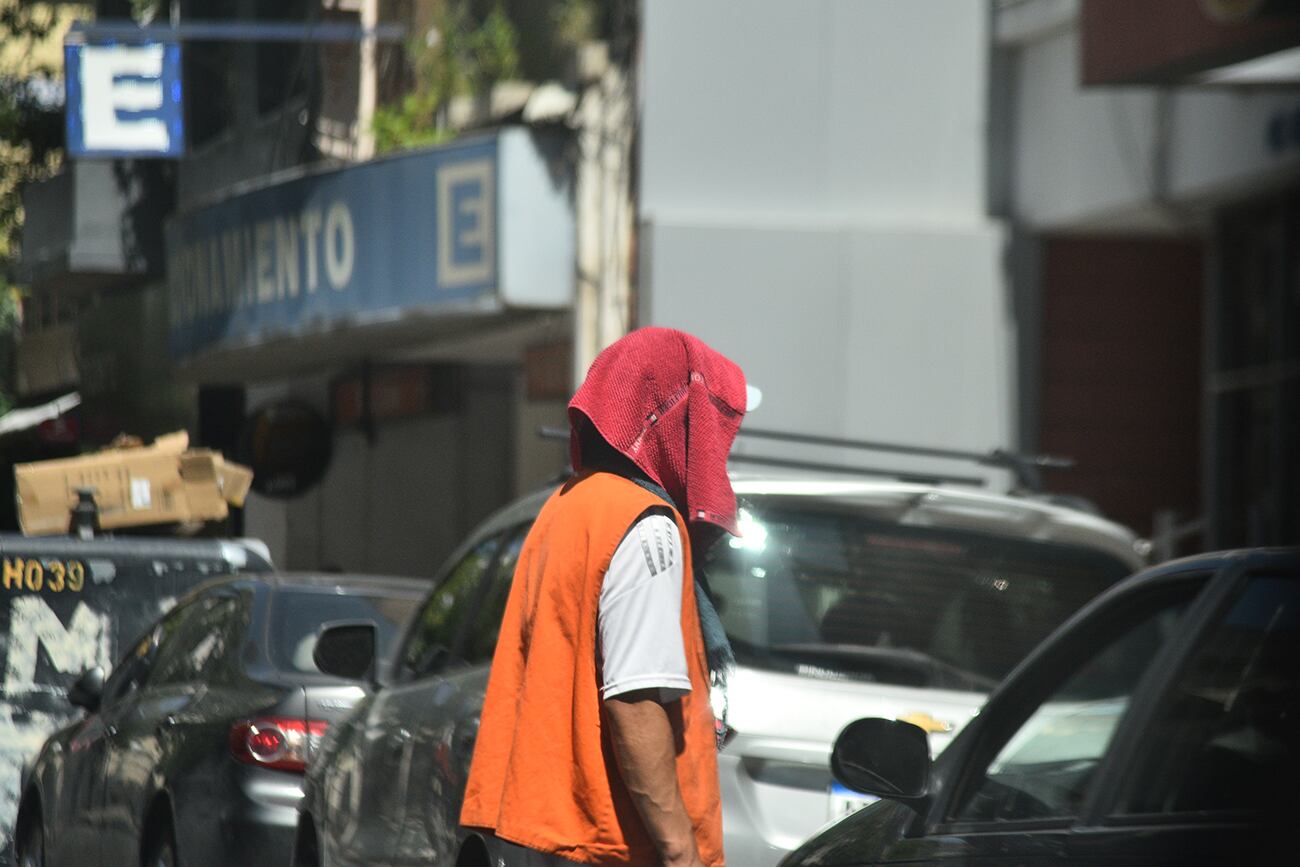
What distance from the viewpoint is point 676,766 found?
384 centimetres

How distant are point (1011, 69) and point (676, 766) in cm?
1044

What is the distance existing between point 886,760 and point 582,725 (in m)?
0.57

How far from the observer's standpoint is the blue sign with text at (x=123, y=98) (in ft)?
53.6

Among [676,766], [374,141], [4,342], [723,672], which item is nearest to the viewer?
[676,766]

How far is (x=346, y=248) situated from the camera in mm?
15570

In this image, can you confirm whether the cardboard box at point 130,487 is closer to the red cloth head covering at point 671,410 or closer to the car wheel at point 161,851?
the car wheel at point 161,851

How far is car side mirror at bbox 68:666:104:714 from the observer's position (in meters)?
8.80

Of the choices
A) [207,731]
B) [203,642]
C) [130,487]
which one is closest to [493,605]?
[207,731]

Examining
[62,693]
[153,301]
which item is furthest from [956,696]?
[153,301]

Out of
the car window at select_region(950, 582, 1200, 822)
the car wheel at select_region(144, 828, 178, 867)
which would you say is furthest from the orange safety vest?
the car wheel at select_region(144, 828, 178, 867)

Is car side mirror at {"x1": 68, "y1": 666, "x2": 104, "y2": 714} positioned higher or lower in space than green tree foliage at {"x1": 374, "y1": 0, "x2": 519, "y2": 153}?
lower

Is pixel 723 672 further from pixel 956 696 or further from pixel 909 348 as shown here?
pixel 909 348

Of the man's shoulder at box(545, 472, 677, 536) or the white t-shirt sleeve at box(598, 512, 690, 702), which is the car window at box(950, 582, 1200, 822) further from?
the man's shoulder at box(545, 472, 677, 536)

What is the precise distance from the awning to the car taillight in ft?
68.4
